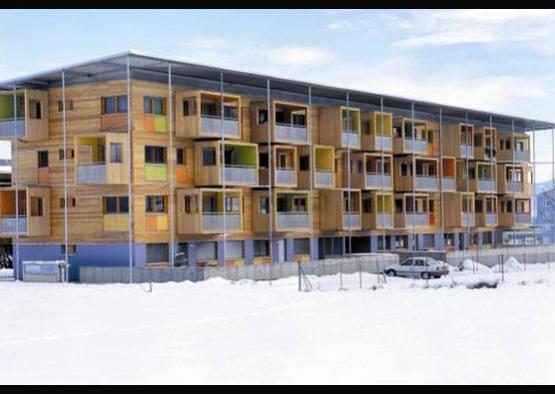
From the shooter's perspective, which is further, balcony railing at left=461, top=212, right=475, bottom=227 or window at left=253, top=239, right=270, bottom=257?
balcony railing at left=461, top=212, right=475, bottom=227

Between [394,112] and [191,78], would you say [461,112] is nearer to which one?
[394,112]

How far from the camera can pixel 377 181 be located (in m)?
63.7

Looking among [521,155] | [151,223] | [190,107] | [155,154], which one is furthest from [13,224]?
[521,155]

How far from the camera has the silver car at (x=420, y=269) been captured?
49987 millimetres

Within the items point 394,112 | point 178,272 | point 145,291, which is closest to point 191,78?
point 178,272

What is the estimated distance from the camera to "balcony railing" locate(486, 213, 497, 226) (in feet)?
245

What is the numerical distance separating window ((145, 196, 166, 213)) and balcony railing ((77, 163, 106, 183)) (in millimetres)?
2808

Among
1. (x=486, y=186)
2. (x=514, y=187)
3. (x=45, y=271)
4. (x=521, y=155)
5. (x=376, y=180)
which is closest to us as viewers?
(x=45, y=271)

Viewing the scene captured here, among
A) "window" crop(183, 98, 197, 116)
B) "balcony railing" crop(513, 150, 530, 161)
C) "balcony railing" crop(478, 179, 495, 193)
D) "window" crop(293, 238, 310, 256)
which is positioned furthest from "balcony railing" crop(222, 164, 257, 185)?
"balcony railing" crop(513, 150, 530, 161)

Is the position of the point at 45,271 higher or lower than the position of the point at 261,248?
lower

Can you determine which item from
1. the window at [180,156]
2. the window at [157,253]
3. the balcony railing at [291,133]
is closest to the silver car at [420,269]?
the balcony railing at [291,133]

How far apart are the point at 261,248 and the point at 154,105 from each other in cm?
1140

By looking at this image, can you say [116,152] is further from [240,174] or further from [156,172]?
[240,174]

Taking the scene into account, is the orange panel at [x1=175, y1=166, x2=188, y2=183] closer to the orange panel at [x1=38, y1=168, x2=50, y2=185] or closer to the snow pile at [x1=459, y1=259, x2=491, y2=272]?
the orange panel at [x1=38, y1=168, x2=50, y2=185]
